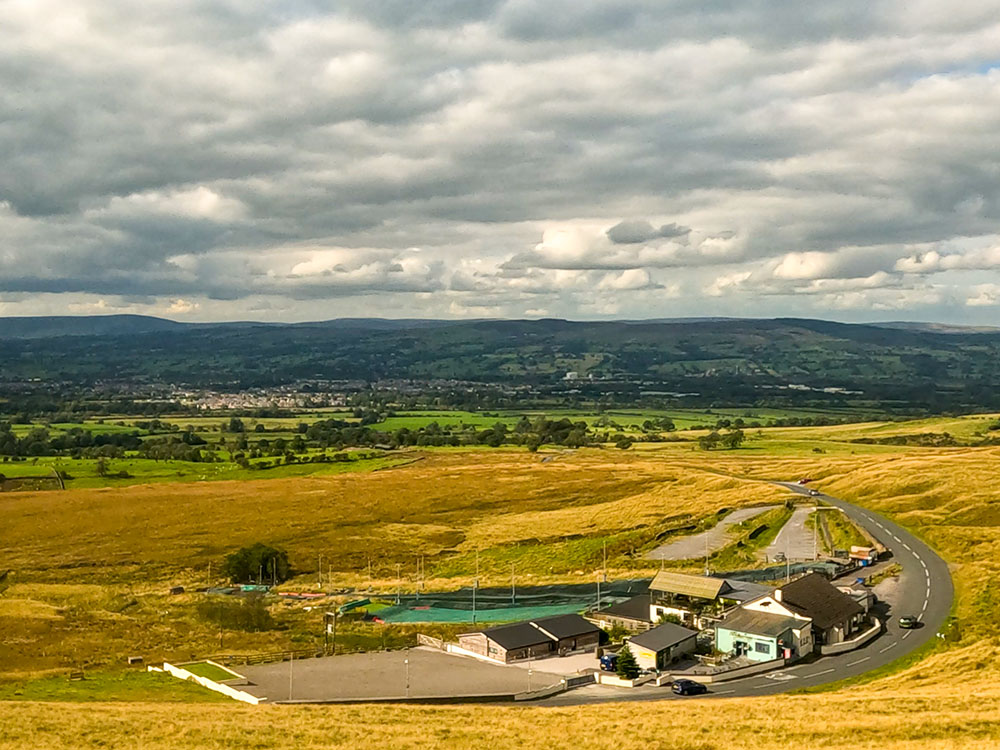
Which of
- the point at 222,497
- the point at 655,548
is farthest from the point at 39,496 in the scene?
the point at 655,548

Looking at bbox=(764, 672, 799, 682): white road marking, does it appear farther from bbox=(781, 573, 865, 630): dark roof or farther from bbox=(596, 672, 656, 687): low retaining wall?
bbox=(781, 573, 865, 630): dark roof

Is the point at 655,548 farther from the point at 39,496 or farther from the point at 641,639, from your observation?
the point at 39,496

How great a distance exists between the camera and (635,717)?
155 feet

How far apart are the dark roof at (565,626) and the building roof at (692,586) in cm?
802

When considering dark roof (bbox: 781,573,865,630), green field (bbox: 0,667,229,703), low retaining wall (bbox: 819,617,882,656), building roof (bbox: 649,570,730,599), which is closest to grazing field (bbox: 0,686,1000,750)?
green field (bbox: 0,667,229,703)

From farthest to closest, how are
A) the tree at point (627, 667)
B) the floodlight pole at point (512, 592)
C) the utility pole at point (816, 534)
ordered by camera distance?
the utility pole at point (816, 534) → the floodlight pole at point (512, 592) → the tree at point (627, 667)

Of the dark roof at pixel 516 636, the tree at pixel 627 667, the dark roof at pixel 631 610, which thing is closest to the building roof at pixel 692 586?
the dark roof at pixel 631 610

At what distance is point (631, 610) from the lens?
77375mm

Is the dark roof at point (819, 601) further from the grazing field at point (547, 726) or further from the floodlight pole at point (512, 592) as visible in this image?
the floodlight pole at point (512, 592)

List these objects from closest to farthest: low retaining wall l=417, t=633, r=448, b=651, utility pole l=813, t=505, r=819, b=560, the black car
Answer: the black car, low retaining wall l=417, t=633, r=448, b=651, utility pole l=813, t=505, r=819, b=560

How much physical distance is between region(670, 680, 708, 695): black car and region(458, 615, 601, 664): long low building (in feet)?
45.5

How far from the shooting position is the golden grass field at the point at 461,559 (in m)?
41.7

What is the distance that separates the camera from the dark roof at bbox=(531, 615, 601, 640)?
71.4m

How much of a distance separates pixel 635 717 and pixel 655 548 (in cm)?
6674
